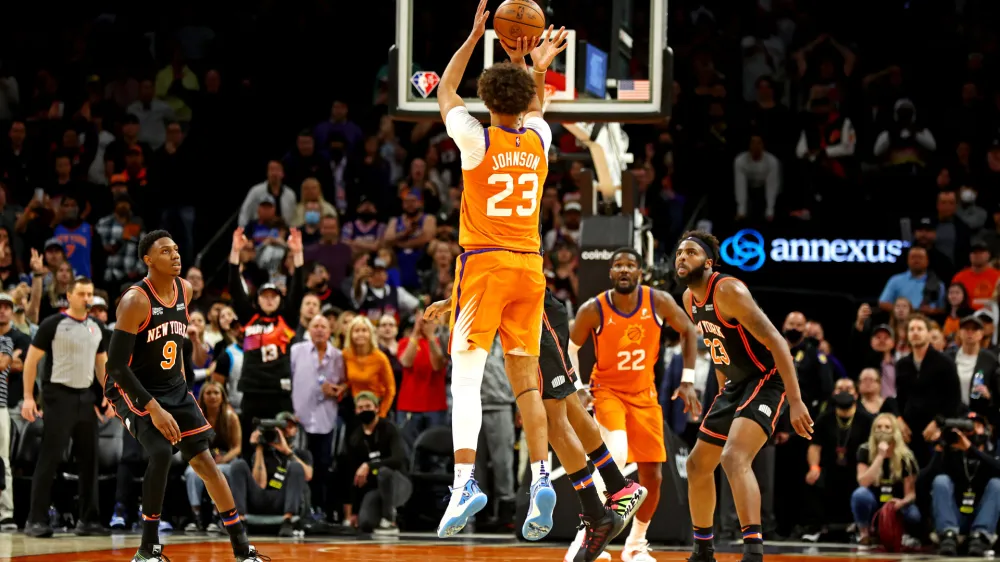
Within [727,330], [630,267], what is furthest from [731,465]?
[630,267]

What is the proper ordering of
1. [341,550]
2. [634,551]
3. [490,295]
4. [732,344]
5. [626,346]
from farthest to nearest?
[341,550], [626,346], [634,551], [732,344], [490,295]

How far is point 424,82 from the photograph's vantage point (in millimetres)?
11367

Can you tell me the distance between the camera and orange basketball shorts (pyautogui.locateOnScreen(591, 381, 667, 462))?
1006 centimetres

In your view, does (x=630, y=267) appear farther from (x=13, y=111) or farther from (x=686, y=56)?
(x=13, y=111)

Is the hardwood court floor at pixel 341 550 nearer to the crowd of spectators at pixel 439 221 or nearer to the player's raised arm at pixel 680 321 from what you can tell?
the crowd of spectators at pixel 439 221

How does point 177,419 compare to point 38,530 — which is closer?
point 177,419

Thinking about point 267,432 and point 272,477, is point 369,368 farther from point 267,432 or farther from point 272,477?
point 272,477

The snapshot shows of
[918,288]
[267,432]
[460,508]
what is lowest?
[267,432]

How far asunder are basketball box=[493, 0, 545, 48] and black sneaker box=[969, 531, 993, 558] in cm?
679

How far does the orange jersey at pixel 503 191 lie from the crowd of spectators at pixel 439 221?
16.9ft

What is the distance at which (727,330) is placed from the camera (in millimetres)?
8492

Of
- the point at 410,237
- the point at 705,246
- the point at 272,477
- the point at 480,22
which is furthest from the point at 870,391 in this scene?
the point at 480,22

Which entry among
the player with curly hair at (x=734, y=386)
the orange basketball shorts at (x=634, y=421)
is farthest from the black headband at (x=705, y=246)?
the orange basketball shorts at (x=634, y=421)

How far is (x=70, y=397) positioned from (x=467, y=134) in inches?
272
